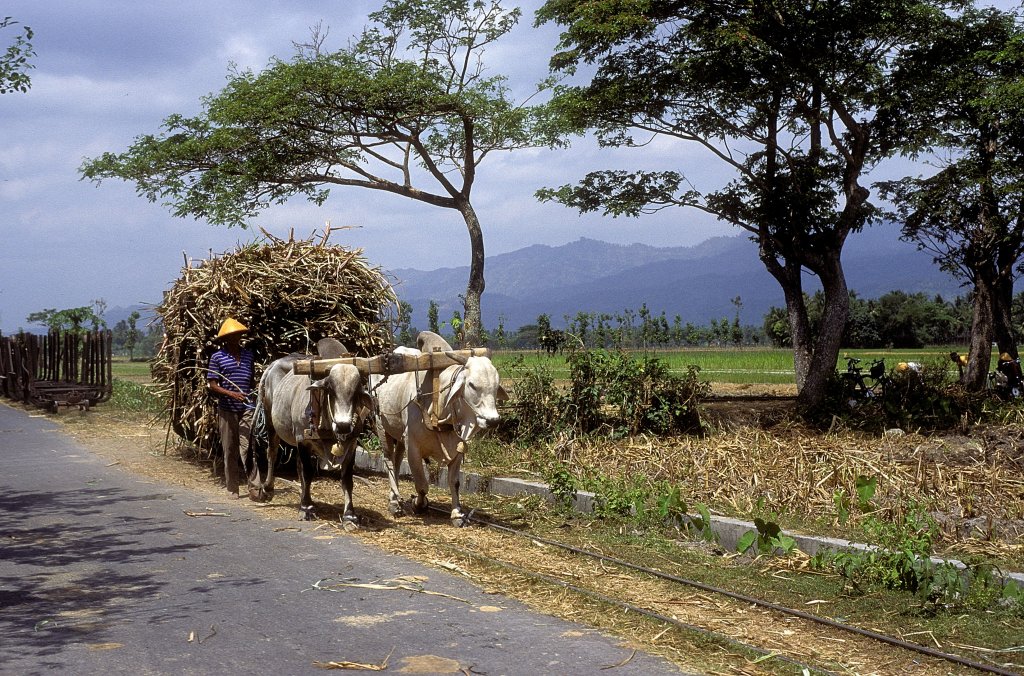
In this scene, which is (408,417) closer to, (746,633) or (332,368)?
(332,368)

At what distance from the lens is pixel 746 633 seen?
574 cm

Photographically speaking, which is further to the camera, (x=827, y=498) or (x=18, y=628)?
(x=827, y=498)

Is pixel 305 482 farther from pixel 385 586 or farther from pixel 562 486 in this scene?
pixel 385 586

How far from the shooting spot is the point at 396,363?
8.87 meters

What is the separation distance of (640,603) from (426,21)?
18.4 meters

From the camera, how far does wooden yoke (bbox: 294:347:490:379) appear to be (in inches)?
348

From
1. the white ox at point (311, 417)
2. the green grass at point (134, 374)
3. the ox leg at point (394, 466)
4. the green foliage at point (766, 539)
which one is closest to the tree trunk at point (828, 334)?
the ox leg at point (394, 466)

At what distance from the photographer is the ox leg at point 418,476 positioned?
29.9 feet

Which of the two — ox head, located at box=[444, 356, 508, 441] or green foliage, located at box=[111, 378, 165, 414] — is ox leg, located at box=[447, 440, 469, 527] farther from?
green foliage, located at box=[111, 378, 165, 414]

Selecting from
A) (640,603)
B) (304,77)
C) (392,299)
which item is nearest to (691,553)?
(640,603)

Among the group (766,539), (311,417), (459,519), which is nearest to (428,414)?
(459,519)

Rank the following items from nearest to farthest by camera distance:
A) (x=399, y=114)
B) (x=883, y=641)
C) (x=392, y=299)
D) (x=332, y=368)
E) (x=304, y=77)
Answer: (x=883, y=641)
(x=332, y=368)
(x=392, y=299)
(x=304, y=77)
(x=399, y=114)

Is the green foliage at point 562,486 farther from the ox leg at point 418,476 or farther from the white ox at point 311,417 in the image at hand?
the white ox at point 311,417

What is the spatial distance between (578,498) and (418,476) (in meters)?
1.65
